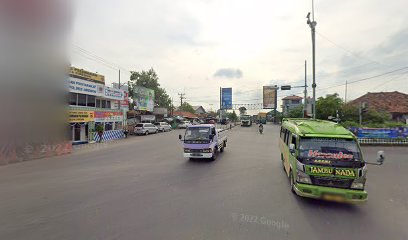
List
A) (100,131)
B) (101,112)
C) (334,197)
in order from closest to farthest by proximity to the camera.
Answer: (334,197) → (100,131) → (101,112)

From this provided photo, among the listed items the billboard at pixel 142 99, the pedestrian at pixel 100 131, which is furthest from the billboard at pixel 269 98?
the pedestrian at pixel 100 131

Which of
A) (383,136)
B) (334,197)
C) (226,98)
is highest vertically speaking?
(226,98)

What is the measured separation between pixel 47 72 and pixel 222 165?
9.36 m

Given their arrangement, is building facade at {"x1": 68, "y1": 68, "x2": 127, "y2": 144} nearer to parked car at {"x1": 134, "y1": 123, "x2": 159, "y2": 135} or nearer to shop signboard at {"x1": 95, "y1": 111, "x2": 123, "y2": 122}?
shop signboard at {"x1": 95, "y1": 111, "x2": 123, "y2": 122}

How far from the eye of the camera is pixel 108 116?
25.5 metres

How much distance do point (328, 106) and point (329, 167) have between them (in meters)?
25.9

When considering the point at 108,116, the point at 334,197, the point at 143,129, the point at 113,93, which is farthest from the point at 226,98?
the point at 334,197

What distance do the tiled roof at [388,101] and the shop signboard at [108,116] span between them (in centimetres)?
3626

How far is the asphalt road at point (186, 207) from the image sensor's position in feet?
15.4

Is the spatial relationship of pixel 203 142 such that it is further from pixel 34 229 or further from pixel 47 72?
pixel 47 72

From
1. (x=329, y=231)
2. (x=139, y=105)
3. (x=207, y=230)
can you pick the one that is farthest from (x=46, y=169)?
(x=139, y=105)

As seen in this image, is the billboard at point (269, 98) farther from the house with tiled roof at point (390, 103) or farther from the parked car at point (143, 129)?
the parked car at point (143, 129)

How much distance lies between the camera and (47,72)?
2.36m

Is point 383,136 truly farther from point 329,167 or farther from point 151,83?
point 151,83
